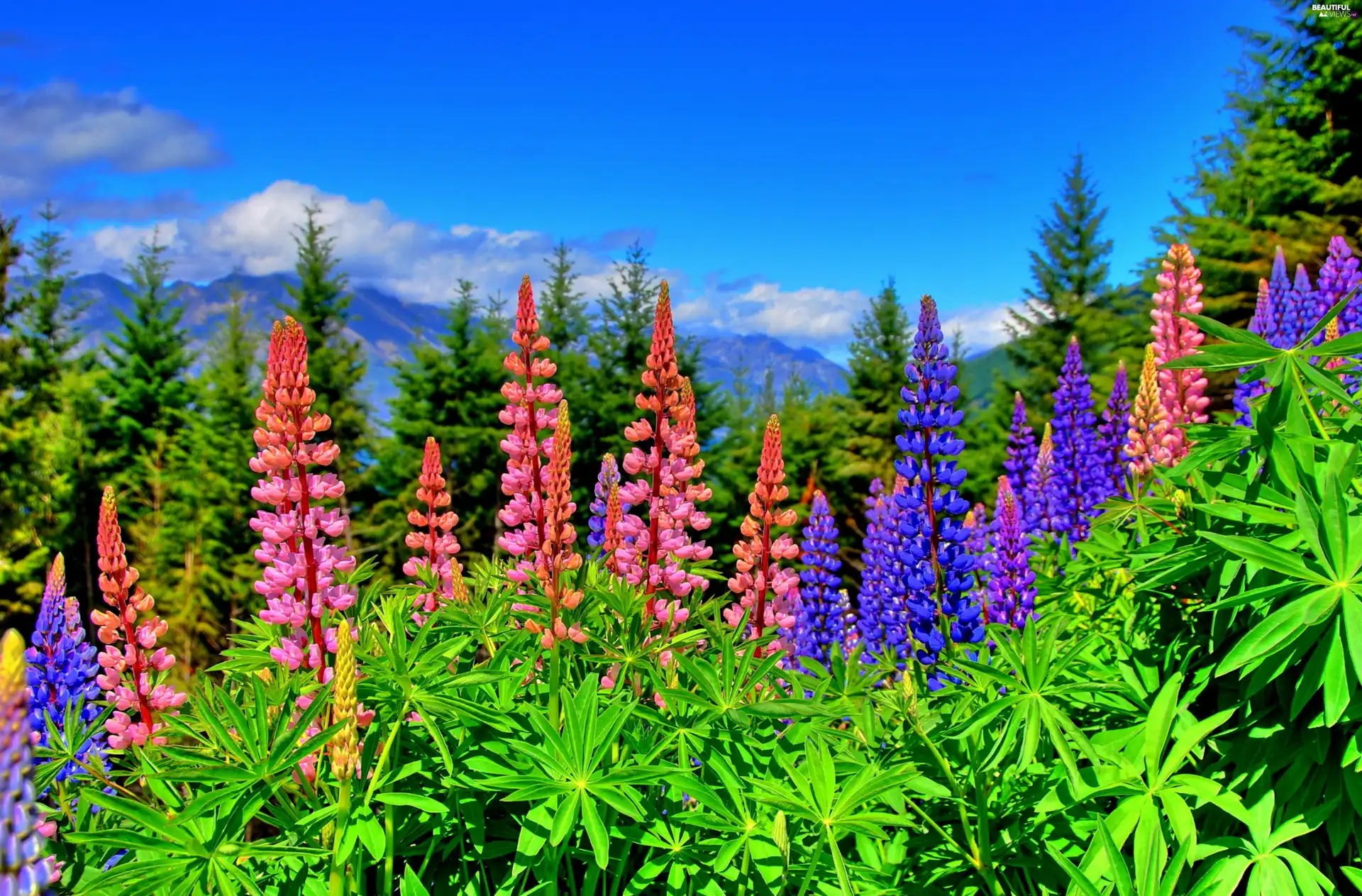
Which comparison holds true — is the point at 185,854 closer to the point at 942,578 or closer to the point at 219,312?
the point at 942,578

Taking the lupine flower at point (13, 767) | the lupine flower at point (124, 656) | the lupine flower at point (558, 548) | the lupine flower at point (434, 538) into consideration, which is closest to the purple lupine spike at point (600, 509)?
the lupine flower at point (434, 538)

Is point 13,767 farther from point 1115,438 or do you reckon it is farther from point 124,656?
point 1115,438

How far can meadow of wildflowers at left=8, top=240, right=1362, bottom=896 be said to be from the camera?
1766 mm

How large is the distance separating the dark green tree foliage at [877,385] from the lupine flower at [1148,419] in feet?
41.8

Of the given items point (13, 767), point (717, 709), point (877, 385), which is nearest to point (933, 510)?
point (717, 709)

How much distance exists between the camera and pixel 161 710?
235 centimetres

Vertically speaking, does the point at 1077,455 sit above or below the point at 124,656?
above

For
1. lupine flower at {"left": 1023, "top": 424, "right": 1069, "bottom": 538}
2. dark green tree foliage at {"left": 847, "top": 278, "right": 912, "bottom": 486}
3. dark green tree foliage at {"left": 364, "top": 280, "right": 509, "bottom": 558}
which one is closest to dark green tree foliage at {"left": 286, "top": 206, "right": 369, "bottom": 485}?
dark green tree foliage at {"left": 364, "top": 280, "right": 509, "bottom": 558}

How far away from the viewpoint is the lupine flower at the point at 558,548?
219cm

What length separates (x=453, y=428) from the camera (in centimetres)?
2105

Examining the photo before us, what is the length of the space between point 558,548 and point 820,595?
3912 millimetres

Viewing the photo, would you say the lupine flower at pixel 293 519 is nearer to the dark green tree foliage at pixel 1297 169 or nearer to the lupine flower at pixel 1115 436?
the lupine flower at pixel 1115 436

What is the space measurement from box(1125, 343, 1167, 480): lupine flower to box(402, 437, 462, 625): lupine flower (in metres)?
3.62

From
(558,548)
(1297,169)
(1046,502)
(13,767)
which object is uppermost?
(1297,169)
